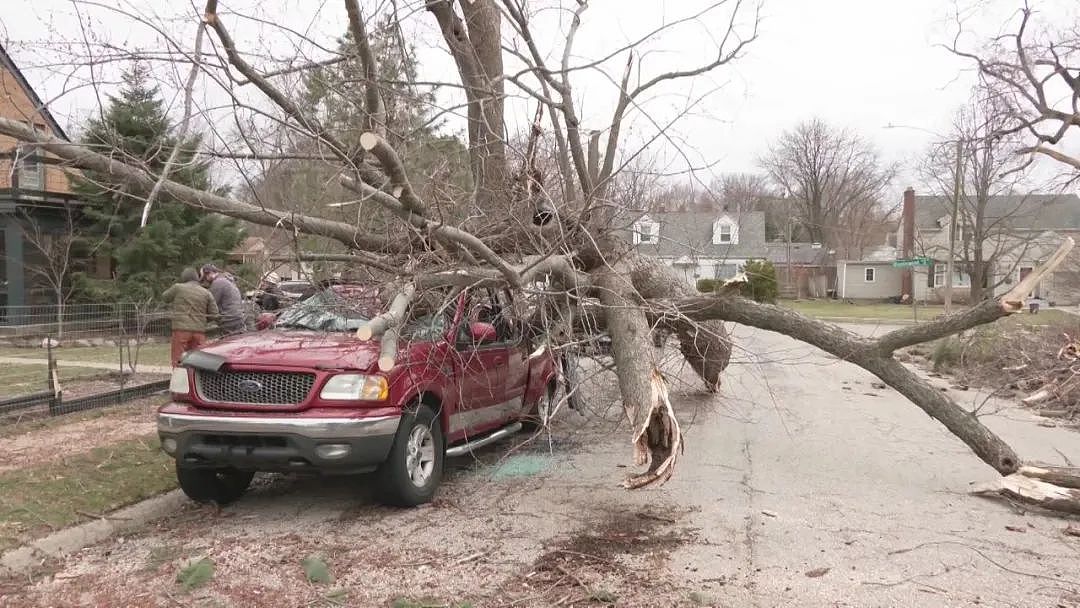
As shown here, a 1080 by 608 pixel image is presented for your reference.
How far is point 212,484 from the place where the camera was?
18.8ft

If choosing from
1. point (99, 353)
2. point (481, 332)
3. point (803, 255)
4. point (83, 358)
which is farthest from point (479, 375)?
point (803, 255)

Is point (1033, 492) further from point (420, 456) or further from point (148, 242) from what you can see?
point (148, 242)

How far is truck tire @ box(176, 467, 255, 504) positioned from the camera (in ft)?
18.4

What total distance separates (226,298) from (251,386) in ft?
18.7

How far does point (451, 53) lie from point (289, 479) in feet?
16.7

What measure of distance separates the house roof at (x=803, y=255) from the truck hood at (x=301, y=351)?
47.5m

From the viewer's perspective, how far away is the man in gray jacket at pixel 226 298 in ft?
33.5

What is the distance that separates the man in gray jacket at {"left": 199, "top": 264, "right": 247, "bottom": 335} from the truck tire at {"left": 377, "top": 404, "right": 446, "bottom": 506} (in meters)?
5.35

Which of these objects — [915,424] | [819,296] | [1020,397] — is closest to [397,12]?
[915,424]

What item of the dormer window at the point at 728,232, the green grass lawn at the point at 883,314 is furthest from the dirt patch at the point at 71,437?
the green grass lawn at the point at 883,314

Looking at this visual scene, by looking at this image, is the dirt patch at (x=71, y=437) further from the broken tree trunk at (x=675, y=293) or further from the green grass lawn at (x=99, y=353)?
the broken tree trunk at (x=675, y=293)

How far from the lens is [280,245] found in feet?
21.3

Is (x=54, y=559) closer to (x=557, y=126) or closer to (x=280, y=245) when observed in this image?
(x=280, y=245)

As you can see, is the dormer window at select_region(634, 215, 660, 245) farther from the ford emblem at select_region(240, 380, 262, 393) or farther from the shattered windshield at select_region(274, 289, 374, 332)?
the ford emblem at select_region(240, 380, 262, 393)
